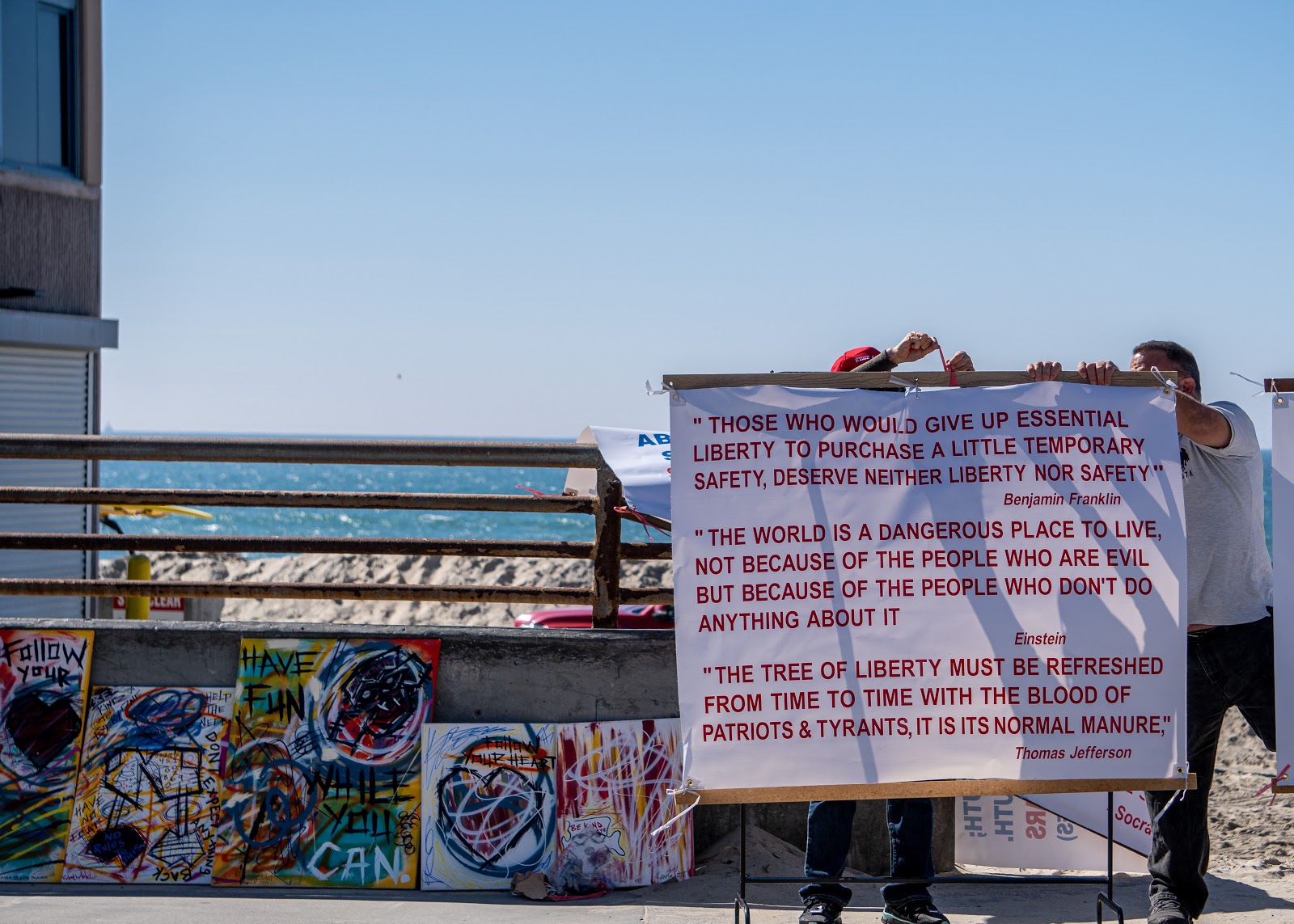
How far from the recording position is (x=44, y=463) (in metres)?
11.3

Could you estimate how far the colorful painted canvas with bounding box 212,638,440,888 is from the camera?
18.0ft

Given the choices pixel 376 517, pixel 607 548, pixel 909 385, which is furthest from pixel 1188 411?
pixel 376 517

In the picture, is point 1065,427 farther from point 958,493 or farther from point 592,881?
point 592,881

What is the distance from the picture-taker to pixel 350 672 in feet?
18.6

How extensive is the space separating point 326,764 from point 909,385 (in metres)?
3.08

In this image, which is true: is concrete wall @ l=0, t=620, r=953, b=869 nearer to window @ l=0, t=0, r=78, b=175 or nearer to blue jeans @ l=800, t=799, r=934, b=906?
blue jeans @ l=800, t=799, r=934, b=906

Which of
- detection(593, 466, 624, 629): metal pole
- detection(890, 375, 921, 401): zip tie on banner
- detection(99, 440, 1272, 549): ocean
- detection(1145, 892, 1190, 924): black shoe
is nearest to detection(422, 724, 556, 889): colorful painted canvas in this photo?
detection(593, 466, 624, 629): metal pole

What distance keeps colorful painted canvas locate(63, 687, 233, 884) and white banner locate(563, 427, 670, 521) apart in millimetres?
2058

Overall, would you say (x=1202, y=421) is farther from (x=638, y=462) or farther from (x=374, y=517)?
(x=374, y=517)

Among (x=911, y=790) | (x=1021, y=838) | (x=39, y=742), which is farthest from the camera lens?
(x=1021, y=838)

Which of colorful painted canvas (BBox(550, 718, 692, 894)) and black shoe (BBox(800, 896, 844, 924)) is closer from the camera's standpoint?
black shoe (BBox(800, 896, 844, 924))

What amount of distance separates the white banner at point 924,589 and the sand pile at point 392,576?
55.8 feet

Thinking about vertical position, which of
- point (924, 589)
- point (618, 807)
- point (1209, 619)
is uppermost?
point (924, 589)

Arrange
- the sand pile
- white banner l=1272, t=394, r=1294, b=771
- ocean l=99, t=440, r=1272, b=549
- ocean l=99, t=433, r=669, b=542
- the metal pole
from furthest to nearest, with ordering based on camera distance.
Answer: ocean l=99, t=433, r=669, b=542 < ocean l=99, t=440, r=1272, b=549 < the sand pile < the metal pole < white banner l=1272, t=394, r=1294, b=771
